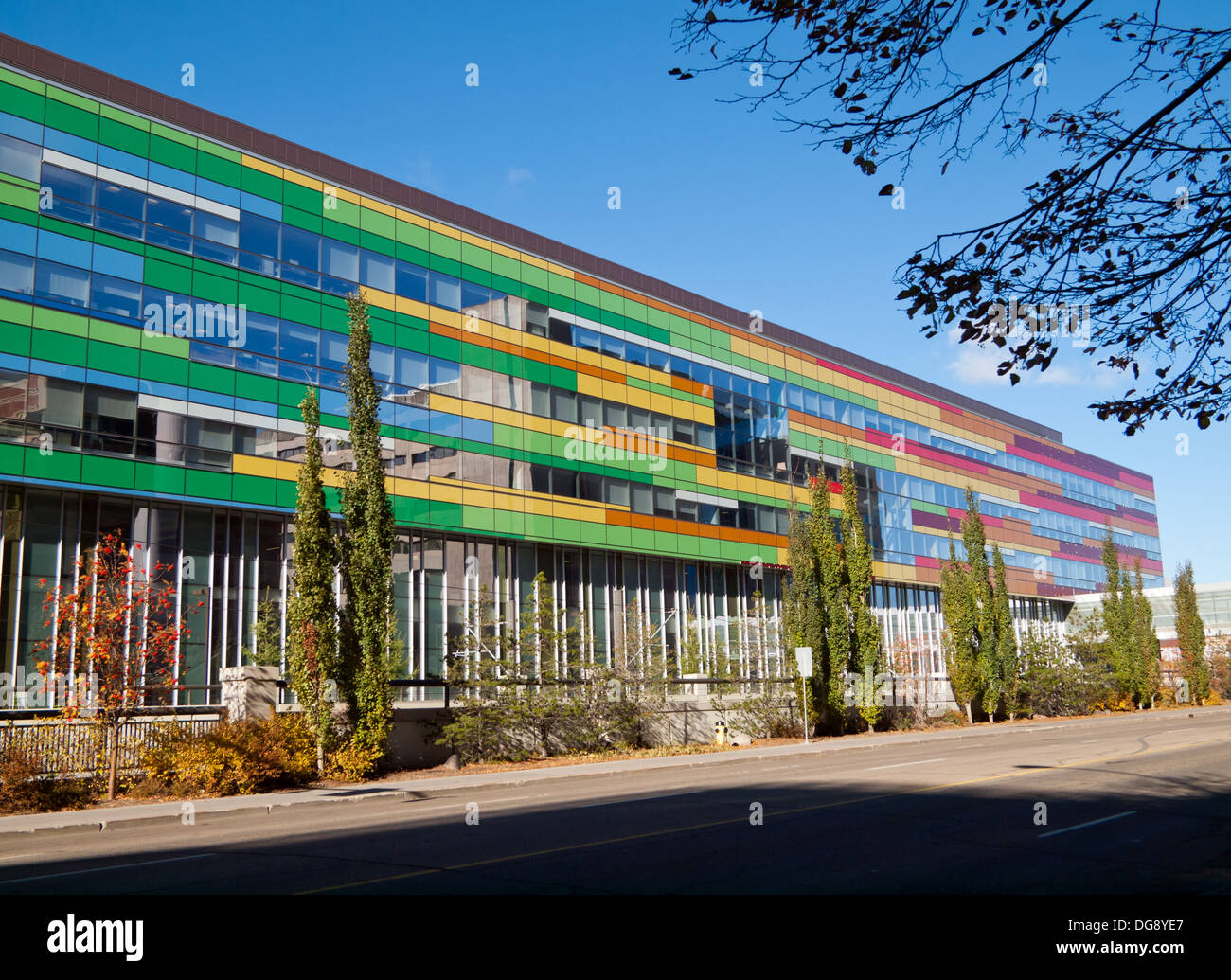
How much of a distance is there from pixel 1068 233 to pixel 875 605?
55146 mm

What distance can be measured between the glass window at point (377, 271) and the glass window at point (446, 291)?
1.97 metres

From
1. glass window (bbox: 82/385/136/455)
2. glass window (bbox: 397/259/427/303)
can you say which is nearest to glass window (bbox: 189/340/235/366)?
glass window (bbox: 82/385/136/455)

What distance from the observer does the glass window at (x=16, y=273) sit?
2928 cm

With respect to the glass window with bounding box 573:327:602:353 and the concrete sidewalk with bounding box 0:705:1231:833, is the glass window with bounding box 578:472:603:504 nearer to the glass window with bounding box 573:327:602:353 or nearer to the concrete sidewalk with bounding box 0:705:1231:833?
the glass window with bounding box 573:327:602:353

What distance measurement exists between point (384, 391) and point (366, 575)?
1582 centimetres

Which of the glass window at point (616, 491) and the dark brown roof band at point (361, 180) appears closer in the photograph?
the dark brown roof band at point (361, 180)

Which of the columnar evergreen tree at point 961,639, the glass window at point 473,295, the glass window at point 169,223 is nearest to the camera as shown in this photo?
the glass window at point 169,223

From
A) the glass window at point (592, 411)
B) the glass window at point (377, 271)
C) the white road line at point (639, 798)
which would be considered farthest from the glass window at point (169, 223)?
the white road line at point (639, 798)

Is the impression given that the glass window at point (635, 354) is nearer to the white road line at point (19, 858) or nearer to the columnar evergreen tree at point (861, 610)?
the columnar evergreen tree at point (861, 610)

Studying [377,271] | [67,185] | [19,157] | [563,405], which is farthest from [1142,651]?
[19,157]

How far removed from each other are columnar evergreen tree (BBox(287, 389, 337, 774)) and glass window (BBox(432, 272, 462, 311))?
1909cm

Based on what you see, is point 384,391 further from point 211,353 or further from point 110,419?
point 110,419

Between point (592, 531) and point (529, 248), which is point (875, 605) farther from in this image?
point (529, 248)

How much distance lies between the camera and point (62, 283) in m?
30.4
